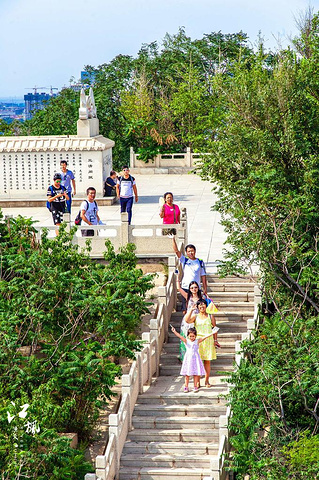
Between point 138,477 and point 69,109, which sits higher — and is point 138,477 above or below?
below

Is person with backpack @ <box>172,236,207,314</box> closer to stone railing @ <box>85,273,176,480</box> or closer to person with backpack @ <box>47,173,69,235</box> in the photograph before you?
stone railing @ <box>85,273,176,480</box>

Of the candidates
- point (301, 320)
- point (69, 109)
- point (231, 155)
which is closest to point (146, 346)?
point (301, 320)

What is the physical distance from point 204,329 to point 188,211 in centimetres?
1122

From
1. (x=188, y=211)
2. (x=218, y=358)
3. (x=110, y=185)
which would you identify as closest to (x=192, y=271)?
(x=218, y=358)

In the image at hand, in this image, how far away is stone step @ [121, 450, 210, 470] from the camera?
16.3m

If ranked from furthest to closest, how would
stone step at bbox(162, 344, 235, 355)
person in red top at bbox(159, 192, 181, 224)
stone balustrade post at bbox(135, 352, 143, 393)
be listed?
person in red top at bbox(159, 192, 181, 224) < stone step at bbox(162, 344, 235, 355) < stone balustrade post at bbox(135, 352, 143, 393)

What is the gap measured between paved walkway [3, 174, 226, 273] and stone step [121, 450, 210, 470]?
4903 mm

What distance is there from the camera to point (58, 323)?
17.6 m

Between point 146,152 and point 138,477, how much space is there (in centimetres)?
2473

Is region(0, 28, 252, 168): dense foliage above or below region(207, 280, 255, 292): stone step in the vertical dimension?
above

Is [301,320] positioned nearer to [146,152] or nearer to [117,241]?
[117,241]

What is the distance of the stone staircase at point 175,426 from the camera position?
1630 centimetres

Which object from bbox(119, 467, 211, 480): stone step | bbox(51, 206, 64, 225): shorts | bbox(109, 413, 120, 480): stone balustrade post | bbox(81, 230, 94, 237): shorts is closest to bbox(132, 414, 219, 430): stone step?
bbox(119, 467, 211, 480): stone step

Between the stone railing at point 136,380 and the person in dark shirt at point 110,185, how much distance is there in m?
8.89
